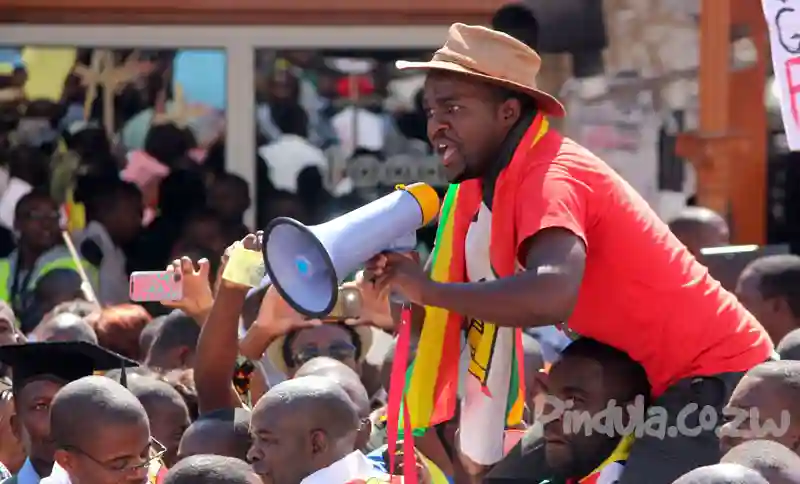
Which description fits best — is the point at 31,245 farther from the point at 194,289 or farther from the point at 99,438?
the point at 99,438

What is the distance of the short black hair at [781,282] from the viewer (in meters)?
6.63

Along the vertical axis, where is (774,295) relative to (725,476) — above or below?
below

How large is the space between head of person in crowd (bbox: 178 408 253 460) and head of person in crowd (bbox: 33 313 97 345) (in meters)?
1.29

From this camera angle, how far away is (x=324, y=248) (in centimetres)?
388

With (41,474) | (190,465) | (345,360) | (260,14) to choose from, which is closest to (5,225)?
(260,14)

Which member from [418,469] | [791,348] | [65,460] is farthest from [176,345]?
[791,348]

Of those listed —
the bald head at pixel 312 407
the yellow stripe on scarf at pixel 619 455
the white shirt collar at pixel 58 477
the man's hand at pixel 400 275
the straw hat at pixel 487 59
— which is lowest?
the white shirt collar at pixel 58 477

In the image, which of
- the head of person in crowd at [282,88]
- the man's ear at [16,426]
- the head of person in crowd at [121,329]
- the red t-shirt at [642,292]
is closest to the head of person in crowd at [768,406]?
the red t-shirt at [642,292]

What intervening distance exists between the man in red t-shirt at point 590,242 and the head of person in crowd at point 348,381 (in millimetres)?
1245

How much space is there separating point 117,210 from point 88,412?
18.1ft

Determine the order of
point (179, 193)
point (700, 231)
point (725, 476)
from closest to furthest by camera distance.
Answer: point (725, 476)
point (700, 231)
point (179, 193)

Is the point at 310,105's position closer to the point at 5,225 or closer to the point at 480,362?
the point at 5,225

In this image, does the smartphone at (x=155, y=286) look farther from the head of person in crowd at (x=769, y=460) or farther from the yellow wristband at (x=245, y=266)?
the head of person in crowd at (x=769, y=460)

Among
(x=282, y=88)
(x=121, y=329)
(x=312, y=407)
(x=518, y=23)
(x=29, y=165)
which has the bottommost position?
(x=121, y=329)
